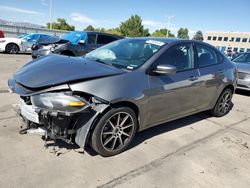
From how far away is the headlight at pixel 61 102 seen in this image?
9.12 ft

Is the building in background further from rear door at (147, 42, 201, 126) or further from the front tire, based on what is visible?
the front tire

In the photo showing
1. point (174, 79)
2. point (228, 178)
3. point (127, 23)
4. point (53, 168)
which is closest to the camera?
point (53, 168)

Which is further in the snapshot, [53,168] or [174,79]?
[174,79]

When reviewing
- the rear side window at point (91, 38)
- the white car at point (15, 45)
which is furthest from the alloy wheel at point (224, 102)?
the white car at point (15, 45)

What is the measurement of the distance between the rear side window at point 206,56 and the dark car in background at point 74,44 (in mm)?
6176

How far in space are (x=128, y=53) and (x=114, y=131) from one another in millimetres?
1319

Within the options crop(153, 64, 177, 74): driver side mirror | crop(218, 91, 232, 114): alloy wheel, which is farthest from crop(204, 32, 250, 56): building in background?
crop(153, 64, 177, 74): driver side mirror

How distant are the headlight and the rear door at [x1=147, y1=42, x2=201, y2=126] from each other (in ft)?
3.53

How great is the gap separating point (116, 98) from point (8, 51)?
1258cm

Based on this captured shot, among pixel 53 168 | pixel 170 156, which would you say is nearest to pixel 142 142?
pixel 170 156

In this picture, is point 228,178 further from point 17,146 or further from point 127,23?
point 127,23

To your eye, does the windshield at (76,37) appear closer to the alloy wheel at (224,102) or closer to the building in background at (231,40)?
the alloy wheel at (224,102)

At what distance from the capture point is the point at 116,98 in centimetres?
303

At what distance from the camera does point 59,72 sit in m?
3.08
